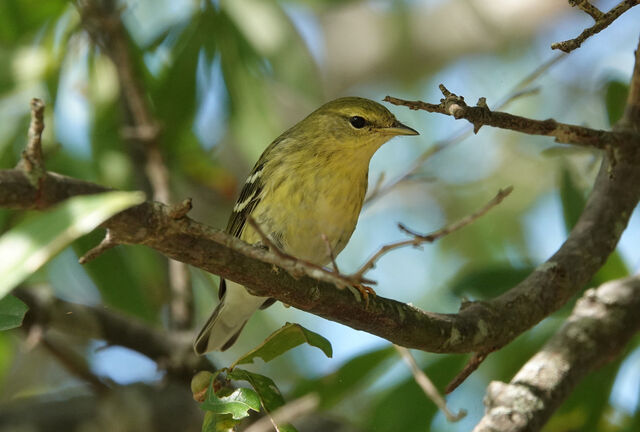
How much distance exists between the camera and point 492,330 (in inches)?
105

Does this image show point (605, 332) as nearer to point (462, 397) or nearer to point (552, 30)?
point (462, 397)

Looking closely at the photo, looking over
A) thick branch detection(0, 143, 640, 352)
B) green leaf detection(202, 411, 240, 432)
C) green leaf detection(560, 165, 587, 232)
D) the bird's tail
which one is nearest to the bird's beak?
green leaf detection(560, 165, 587, 232)

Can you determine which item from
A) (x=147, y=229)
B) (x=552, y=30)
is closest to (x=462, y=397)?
(x=147, y=229)

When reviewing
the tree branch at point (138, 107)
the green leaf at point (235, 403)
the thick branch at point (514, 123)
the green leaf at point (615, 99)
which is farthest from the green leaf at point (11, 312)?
the green leaf at point (615, 99)

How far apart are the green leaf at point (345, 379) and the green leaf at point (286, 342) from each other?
3.24 feet

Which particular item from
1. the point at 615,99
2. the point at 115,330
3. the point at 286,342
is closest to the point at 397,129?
the point at 615,99

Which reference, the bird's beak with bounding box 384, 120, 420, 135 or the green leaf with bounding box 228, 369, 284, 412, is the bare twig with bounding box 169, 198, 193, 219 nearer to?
the green leaf with bounding box 228, 369, 284, 412

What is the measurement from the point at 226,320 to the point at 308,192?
0.75 meters

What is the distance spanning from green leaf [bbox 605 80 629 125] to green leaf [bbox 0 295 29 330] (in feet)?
9.23

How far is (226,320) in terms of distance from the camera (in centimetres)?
363

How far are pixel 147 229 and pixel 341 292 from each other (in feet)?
2.51

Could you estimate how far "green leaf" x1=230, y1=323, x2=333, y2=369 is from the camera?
7.65ft

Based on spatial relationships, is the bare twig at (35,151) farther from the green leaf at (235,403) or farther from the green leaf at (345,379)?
the green leaf at (345,379)

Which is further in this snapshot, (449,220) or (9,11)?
(449,220)
